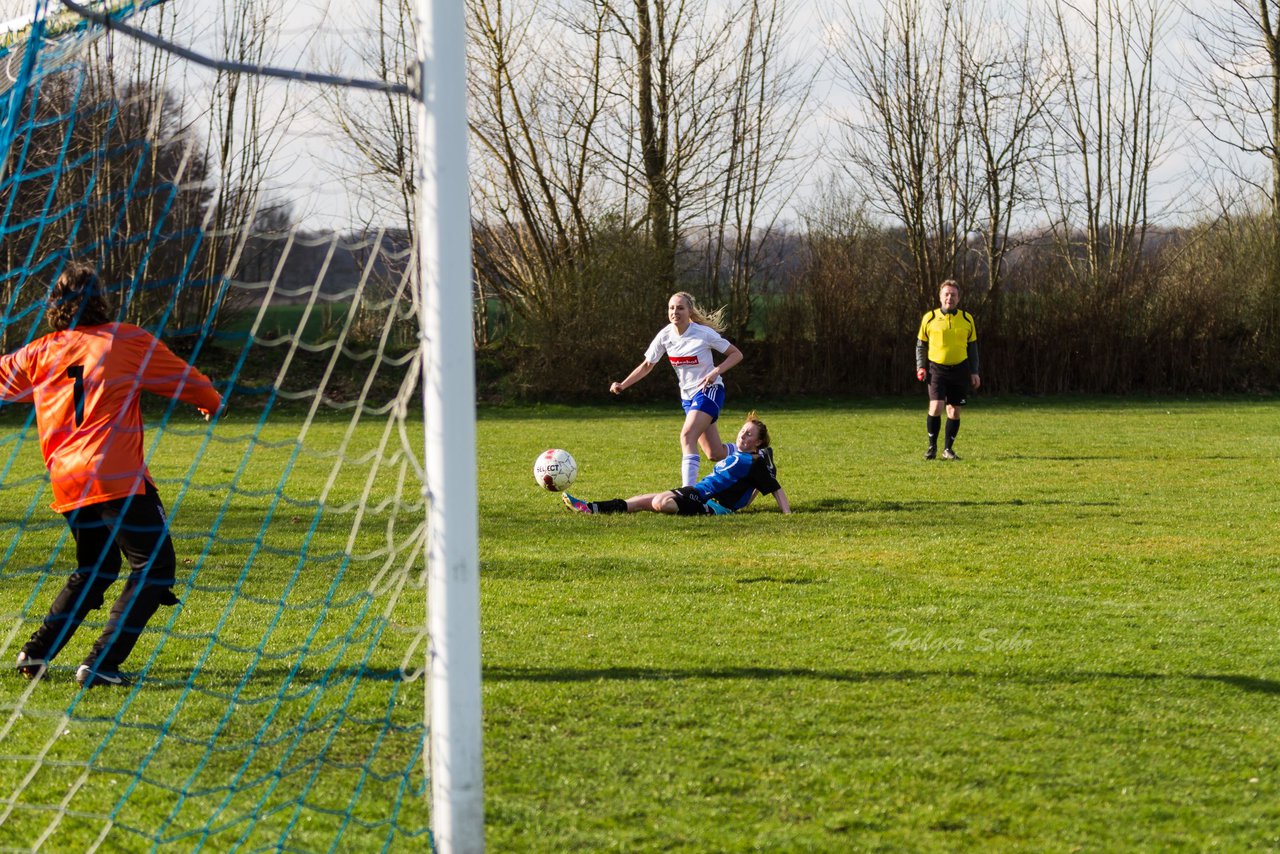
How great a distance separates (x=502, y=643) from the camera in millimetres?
5047

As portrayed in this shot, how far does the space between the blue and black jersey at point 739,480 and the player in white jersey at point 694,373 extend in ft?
1.61

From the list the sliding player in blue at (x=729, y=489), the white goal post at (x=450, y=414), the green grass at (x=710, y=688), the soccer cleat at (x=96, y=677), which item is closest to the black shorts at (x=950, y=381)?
the green grass at (x=710, y=688)

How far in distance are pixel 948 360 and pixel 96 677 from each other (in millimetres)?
9004

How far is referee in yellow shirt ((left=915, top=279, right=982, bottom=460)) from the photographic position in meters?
11.8

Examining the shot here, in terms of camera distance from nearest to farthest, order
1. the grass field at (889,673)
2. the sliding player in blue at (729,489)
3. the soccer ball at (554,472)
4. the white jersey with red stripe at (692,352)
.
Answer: the grass field at (889,673) < the sliding player in blue at (729,489) < the white jersey with red stripe at (692,352) < the soccer ball at (554,472)

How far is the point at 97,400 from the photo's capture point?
164 inches

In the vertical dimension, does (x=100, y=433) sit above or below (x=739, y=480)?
above

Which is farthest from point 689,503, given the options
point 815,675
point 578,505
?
point 815,675

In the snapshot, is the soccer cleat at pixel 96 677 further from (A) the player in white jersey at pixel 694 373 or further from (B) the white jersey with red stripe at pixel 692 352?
(B) the white jersey with red stripe at pixel 692 352

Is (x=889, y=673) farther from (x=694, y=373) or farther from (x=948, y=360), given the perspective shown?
(x=948, y=360)

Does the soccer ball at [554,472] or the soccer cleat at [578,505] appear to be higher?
the soccer ball at [554,472]

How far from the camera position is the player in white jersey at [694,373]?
29.4 ft

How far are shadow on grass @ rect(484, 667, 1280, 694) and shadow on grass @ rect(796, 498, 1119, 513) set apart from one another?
165 inches

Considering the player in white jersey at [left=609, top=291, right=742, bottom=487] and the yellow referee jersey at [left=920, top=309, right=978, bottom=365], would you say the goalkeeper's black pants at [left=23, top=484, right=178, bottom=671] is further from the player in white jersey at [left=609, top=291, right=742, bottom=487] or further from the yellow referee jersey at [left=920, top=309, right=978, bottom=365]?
the yellow referee jersey at [left=920, top=309, right=978, bottom=365]
